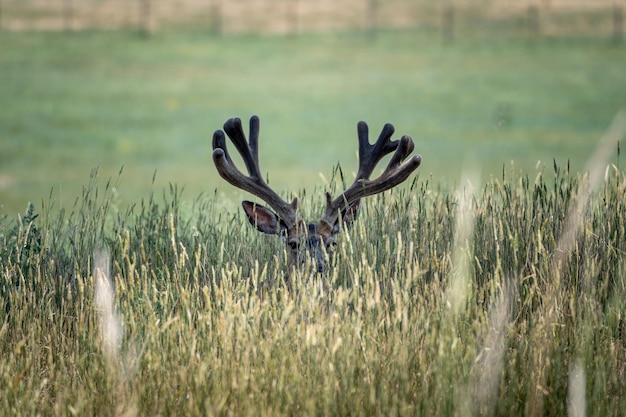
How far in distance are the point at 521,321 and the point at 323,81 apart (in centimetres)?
3377

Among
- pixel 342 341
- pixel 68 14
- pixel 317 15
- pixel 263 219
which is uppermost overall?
pixel 317 15

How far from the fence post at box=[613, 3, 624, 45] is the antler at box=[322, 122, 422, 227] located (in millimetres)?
42627

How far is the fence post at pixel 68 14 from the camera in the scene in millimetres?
58703

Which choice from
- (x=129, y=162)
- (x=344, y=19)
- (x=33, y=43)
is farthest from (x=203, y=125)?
(x=344, y=19)

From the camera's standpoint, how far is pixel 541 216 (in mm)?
A: 8547

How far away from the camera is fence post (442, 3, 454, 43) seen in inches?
2036

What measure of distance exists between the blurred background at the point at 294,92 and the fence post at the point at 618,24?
0.22 m

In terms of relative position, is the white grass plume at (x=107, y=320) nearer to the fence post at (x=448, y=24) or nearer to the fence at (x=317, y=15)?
the fence post at (x=448, y=24)

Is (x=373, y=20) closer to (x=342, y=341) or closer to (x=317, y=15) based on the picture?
(x=317, y=15)

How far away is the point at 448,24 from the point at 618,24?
9.47 metres

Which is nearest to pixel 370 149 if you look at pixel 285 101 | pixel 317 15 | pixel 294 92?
pixel 285 101

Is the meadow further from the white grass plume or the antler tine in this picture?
the antler tine

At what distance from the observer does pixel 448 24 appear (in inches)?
2350

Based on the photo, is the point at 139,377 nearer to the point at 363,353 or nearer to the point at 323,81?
the point at 363,353
